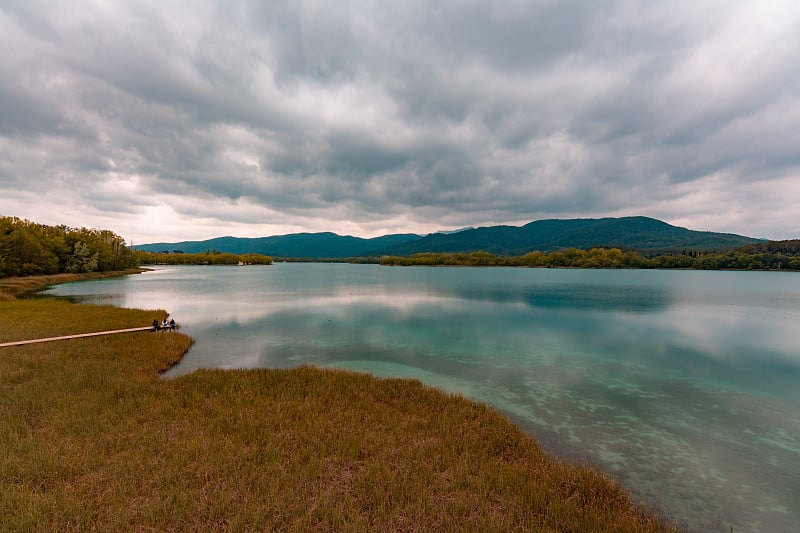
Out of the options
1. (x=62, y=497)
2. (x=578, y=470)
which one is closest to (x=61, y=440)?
(x=62, y=497)

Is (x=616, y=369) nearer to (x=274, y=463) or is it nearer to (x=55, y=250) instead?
(x=274, y=463)

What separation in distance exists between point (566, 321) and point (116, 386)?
44.9 metres

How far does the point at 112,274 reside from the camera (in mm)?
119062

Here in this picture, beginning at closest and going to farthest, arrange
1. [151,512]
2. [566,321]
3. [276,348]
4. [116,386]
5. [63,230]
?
[151,512], [116,386], [276,348], [566,321], [63,230]

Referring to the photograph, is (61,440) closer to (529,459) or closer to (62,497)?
(62,497)

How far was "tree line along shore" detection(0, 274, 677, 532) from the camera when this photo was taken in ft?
24.7

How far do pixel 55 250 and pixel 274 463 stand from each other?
433 ft

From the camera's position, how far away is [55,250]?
3831 inches

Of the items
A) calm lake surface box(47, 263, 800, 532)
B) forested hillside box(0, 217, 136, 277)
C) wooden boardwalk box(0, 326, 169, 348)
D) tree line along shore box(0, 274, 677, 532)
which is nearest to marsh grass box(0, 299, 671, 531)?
tree line along shore box(0, 274, 677, 532)

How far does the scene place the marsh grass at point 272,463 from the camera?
24.7 feet

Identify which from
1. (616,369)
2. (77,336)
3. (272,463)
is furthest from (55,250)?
(616,369)

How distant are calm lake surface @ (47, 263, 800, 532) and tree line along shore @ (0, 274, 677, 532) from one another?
3402 millimetres

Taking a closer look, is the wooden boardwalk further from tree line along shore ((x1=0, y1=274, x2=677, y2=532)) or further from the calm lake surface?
tree line along shore ((x1=0, y1=274, x2=677, y2=532))

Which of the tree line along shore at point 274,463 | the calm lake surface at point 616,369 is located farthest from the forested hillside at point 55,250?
the tree line along shore at point 274,463
